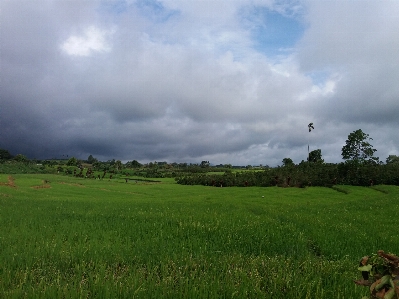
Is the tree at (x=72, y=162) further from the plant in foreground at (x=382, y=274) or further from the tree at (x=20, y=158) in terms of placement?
the plant in foreground at (x=382, y=274)

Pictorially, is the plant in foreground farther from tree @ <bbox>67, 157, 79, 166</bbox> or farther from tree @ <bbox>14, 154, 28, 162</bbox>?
A: tree @ <bbox>14, 154, 28, 162</bbox>

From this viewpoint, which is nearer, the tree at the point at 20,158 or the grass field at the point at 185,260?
the grass field at the point at 185,260

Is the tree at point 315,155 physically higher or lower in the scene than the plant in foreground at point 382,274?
higher

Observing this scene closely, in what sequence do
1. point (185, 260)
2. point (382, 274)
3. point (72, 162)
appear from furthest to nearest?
point (72, 162) → point (185, 260) → point (382, 274)

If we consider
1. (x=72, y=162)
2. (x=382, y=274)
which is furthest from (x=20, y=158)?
(x=382, y=274)

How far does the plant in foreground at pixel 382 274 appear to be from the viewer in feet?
5.69

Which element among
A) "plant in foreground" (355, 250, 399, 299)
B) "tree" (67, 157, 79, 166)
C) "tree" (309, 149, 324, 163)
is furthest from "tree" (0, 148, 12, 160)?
"plant in foreground" (355, 250, 399, 299)

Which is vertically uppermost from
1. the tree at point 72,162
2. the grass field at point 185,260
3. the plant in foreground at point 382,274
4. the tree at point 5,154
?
the tree at point 5,154

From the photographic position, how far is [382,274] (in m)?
1.88

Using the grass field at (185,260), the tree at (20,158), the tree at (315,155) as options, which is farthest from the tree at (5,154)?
the grass field at (185,260)

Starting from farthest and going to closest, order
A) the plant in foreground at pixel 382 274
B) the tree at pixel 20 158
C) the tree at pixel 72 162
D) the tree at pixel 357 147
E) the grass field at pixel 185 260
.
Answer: the tree at pixel 20 158 < the tree at pixel 72 162 < the tree at pixel 357 147 < the grass field at pixel 185 260 < the plant in foreground at pixel 382 274

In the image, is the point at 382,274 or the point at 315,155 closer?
the point at 382,274

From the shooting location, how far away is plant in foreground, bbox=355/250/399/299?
68.2 inches

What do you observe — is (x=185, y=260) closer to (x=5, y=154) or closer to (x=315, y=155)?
(x=315, y=155)
